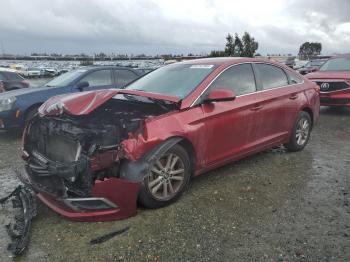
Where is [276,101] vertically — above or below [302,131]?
above

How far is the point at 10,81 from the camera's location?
45.6 feet

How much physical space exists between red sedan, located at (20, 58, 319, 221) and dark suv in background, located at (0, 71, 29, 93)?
31.4 feet

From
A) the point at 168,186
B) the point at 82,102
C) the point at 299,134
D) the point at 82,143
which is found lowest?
the point at 168,186

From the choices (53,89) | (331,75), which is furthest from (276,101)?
(331,75)

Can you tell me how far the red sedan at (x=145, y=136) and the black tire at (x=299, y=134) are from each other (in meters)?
0.86

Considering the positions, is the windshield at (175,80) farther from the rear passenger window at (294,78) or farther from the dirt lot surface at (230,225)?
the rear passenger window at (294,78)

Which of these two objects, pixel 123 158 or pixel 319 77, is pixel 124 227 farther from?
pixel 319 77

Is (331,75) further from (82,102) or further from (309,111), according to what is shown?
(82,102)

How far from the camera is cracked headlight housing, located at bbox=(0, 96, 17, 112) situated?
794 centimetres

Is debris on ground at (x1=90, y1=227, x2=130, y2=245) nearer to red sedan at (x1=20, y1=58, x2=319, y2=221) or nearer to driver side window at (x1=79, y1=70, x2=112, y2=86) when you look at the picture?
red sedan at (x1=20, y1=58, x2=319, y2=221)

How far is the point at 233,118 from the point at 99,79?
16.4ft

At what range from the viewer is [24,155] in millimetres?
4746

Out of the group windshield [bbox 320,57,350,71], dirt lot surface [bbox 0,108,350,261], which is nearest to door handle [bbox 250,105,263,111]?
dirt lot surface [bbox 0,108,350,261]

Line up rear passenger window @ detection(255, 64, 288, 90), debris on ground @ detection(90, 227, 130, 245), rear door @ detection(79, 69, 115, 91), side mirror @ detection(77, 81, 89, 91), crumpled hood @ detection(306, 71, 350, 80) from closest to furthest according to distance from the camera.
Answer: debris on ground @ detection(90, 227, 130, 245), rear passenger window @ detection(255, 64, 288, 90), side mirror @ detection(77, 81, 89, 91), rear door @ detection(79, 69, 115, 91), crumpled hood @ detection(306, 71, 350, 80)
